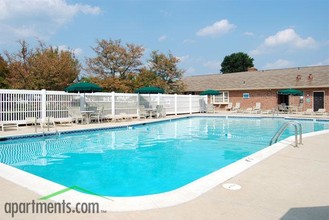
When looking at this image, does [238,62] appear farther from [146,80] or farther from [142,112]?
[142,112]

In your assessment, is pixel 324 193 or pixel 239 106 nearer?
pixel 324 193

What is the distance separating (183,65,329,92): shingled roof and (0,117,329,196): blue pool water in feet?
53.9

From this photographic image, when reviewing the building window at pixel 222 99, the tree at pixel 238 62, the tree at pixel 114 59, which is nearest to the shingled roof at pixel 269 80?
the building window at pixel 222 99

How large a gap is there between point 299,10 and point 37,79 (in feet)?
76.4

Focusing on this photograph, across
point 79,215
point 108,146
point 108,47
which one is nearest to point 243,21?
point 108,47

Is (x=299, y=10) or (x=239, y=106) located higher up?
(x=299, y=10)

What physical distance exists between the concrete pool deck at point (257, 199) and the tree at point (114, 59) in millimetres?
27176

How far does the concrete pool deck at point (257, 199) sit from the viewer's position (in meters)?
3.27

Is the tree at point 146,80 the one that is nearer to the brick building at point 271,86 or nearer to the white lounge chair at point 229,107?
the brick building at point 271,86

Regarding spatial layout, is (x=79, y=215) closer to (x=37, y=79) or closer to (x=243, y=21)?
(x=243, y=21)

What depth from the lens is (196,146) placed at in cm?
1046

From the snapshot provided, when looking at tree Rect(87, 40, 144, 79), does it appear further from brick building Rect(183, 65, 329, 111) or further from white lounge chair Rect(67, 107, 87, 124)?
white lounge chair Rect(67, 107, 87, 124)

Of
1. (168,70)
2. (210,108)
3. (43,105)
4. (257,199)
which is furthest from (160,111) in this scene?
(257,199)

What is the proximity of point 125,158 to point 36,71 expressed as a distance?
71.0ft
